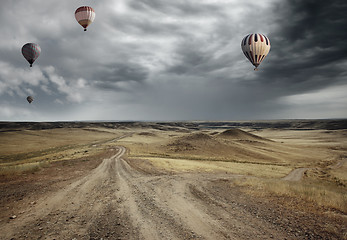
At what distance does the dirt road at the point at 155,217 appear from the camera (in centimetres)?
889

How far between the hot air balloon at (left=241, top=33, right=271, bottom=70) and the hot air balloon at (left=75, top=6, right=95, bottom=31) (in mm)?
34859

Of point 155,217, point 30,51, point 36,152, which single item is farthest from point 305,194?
point 30,51

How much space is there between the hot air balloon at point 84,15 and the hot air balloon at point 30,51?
19.5 metres

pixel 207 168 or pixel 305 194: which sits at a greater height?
pixel 305 194

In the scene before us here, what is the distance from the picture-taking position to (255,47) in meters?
41.6

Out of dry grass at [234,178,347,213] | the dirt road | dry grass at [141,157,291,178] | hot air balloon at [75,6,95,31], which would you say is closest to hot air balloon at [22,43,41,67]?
hot air balloon at [75,6,95,31]

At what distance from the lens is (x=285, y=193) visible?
1491 cm

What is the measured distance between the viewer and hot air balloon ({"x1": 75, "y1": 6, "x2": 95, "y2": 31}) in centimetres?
4466

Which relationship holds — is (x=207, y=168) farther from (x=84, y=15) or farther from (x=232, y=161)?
(x=84, y=15)

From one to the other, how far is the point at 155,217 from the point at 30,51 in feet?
208

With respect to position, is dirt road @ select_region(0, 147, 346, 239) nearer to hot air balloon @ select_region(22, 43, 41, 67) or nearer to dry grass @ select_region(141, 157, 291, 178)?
dry grass @ select_region(141, 157, 291, 178)

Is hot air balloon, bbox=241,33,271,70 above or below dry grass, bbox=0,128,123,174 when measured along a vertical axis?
above

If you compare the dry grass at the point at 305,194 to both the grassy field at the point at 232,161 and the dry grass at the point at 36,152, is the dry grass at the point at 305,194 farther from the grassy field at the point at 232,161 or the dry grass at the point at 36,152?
the dry grass at the point at 36,152

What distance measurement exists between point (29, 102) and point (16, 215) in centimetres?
11644
